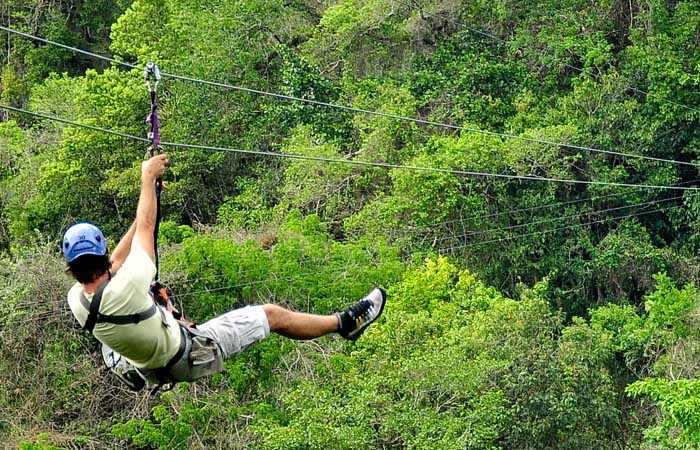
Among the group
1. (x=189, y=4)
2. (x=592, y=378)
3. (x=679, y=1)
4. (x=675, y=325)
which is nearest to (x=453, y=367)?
(x=592, y=378)

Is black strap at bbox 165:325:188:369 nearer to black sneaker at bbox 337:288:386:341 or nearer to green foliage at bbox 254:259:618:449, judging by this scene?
black sneaker at bbox 337:288:386:341

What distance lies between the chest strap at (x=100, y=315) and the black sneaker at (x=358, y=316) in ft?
3.04

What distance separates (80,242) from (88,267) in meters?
0.12

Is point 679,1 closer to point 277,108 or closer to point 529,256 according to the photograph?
point 529,256

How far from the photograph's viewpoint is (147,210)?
4316mm

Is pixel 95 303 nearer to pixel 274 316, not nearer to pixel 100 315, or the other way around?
pixel 100 315

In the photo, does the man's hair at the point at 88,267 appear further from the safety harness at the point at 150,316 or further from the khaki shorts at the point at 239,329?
the khaki shorts at the point at 239,329

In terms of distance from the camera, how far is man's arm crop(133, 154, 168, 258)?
4266 millimetres

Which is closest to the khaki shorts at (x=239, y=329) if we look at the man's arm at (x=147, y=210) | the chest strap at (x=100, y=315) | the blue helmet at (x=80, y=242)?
the chest strap at (x=100, y=315)

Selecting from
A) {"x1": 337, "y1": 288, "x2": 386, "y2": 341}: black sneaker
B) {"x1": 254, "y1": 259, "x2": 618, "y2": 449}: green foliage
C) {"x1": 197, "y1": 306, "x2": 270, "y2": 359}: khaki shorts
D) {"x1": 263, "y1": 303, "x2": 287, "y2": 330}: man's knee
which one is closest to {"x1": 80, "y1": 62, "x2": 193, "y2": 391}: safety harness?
{"x1": 197, "y1": 306, "x2": 270, "y2": 359}: khaki shorts

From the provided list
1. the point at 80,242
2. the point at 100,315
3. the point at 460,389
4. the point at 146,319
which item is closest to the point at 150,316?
the point at 146,319

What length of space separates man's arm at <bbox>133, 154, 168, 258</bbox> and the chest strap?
20cm

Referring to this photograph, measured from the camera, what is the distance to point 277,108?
19.5 metres

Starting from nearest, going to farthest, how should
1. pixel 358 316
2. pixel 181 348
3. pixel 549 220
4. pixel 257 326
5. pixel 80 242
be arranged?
1. pixel 80 242
2. pixel 181 348
3. pixel 257 326
4. pixel 358 316
5. pixel 549 220
